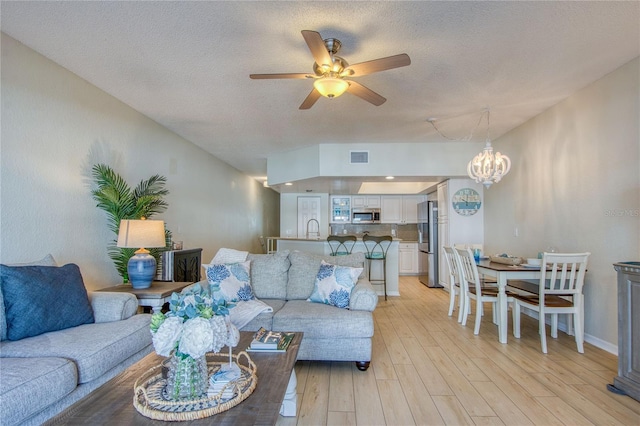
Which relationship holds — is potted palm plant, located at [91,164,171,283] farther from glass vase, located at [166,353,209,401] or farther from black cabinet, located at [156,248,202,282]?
glass vase, located at [166,353,209,401]

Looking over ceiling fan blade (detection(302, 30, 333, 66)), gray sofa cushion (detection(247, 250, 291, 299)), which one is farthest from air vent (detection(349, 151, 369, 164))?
ceiling fan blade (detection(302, 30, 333, 66))

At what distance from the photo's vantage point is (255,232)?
29.3 ft

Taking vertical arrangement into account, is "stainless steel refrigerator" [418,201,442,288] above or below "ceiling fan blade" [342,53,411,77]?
below

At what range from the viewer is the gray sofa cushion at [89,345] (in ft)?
6.05

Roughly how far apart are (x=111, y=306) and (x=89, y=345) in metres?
0.56

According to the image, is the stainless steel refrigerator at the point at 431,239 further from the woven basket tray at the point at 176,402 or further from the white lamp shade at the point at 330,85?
the woven basket tray at the point at 176,402

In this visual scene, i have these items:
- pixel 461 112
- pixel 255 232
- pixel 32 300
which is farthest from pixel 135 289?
pixel 255 232

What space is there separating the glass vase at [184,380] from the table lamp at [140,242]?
1987mm

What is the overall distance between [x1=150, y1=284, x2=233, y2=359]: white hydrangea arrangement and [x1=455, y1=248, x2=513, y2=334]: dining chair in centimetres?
306

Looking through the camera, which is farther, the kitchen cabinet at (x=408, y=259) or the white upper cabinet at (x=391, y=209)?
the white upper cabinet at (x=391, y=209)

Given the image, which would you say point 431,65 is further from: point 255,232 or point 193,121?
point 255,232

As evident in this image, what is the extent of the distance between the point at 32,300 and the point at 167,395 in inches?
55.1

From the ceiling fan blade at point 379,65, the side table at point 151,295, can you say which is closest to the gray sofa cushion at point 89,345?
the side table at point 151,295

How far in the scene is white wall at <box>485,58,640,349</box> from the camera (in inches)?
115
